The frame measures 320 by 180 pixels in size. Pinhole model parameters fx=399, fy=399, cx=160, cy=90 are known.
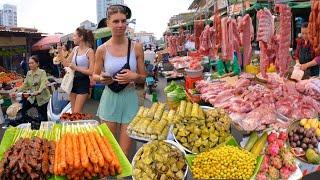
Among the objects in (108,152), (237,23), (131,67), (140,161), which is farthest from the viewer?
(237,23)

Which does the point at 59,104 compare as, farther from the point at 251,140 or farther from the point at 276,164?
the point at 276,164

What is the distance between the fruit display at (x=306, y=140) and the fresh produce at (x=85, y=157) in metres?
1.66

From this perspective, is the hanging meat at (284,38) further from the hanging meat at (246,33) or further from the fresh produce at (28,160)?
the fresh produce at (28,160)

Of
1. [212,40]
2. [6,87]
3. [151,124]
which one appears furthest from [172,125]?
[6,87]

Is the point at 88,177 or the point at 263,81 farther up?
the point at 263,81

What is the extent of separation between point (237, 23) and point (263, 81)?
2232mm

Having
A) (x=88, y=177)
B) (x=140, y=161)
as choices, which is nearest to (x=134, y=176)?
(x=140, y=161)

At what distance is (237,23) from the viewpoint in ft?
24.2

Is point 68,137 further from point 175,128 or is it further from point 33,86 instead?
point 33,86

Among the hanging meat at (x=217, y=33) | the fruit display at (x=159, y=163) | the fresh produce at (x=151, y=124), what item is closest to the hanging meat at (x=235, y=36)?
the hanging meat at (x=217, y=33)

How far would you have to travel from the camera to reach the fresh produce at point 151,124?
3375mm

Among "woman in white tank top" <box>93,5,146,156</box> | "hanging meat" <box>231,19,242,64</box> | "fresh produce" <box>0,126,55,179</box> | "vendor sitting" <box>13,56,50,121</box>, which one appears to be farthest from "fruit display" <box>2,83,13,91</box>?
"fresh produce" <box>0,126,55,179</box>

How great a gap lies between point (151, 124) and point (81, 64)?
9.37 ft

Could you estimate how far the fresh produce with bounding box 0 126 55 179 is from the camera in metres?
2.42
